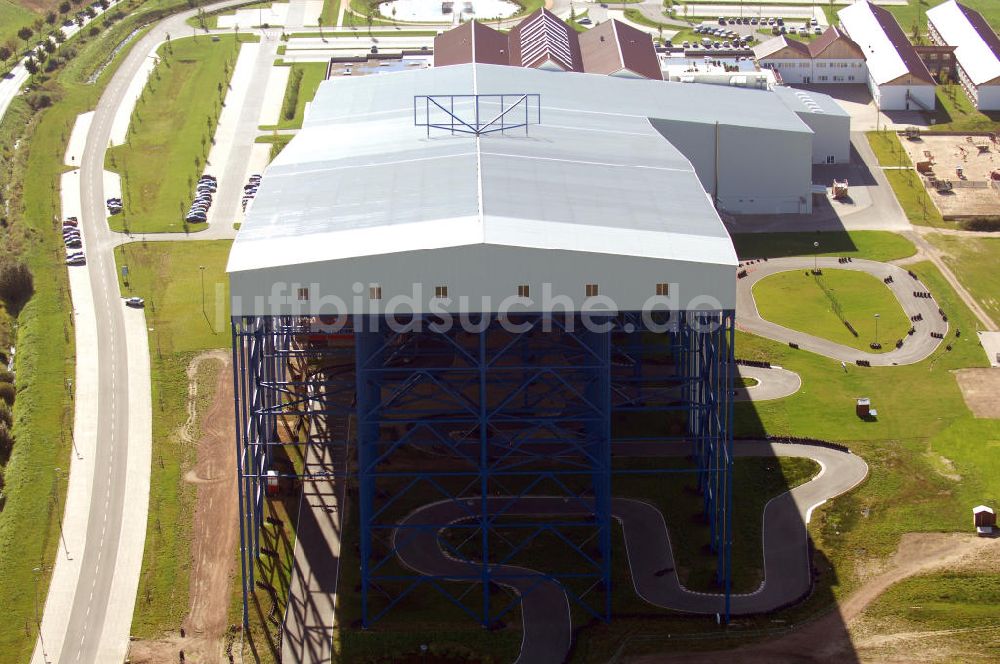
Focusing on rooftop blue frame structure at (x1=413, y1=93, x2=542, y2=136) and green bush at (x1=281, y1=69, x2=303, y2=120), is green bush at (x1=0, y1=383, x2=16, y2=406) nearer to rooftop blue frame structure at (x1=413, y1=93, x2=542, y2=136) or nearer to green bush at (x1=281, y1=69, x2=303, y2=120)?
rooftop blue frame structure at (x1=413, y1=93, x2=542, y2=136)

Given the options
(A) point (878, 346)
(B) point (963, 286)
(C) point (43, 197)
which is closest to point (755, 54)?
(B) point (963, 286)

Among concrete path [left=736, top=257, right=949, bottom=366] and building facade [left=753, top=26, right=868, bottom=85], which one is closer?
concrete path [left=736, top=257, right=949, bottom=366]

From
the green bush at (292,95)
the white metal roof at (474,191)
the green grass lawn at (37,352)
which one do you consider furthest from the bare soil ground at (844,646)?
the green bush at (292,95)

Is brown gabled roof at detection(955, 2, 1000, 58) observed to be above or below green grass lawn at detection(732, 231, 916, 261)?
above

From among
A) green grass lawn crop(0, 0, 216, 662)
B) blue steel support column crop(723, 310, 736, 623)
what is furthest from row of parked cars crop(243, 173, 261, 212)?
blue steel support column crop(723, 310, 736, 623)

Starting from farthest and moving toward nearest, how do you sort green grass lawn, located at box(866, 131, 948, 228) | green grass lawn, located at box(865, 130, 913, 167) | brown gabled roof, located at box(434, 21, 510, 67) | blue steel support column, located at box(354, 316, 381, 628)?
1. brown gabled roof, located at box(434, 21, 510, 67)
2. green grass lawn, located at box(865, 130, 913, 167)
3. green grass lawn, located at box(866, 131, 948, 228)
4. blue steel support column, located at box(354, 316, 381, 628)

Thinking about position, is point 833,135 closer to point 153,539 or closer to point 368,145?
point 368,145

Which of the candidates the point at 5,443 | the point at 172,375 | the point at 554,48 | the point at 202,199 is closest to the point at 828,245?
the point at 554,48
